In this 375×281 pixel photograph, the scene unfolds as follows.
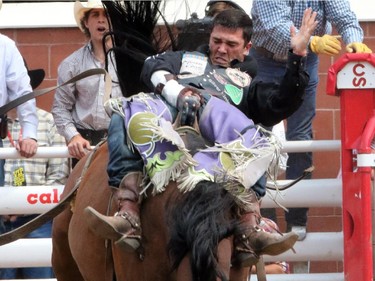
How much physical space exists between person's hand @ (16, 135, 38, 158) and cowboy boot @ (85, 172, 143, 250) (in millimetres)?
2249

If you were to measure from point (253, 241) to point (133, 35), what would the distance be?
2.17 meters

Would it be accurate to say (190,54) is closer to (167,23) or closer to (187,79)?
(187,79)

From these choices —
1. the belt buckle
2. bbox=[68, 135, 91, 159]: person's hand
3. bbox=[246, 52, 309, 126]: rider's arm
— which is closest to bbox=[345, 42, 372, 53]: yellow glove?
the belt buckle

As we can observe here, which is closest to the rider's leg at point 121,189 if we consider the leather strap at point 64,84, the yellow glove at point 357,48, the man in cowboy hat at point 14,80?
the leather strap at point 64,84

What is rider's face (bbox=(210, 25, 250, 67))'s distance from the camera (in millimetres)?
5996

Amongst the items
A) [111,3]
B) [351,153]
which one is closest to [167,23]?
[111,3]

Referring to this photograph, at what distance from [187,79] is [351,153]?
4.77 ft

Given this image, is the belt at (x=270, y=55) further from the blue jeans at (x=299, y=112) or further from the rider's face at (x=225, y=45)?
the rider's face at (x=225, y=45)

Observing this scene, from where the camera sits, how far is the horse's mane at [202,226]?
15.2 ft

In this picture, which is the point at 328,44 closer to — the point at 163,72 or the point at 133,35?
the point at 133,35

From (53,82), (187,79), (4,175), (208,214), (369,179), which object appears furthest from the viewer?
(53,82)

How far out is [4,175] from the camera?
26.6ft

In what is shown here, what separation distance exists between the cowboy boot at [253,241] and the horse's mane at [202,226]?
66 millimetres

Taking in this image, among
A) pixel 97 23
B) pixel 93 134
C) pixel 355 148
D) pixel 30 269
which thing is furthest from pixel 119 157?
pixel 30 269
